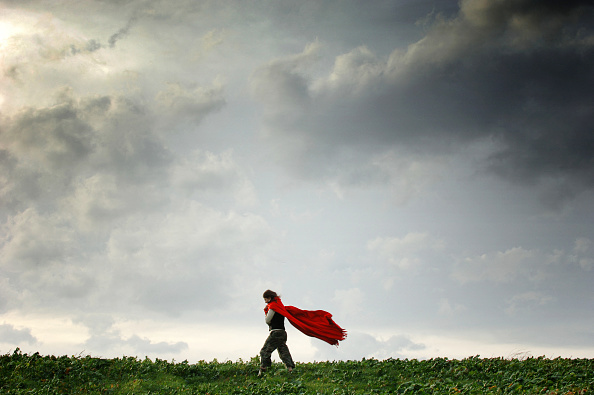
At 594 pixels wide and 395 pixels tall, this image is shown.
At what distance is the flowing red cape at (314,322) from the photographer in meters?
21.2

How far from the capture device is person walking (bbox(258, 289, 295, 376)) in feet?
67.1

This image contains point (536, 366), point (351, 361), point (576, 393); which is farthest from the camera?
point (351, 361)

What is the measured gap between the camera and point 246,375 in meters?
20.8

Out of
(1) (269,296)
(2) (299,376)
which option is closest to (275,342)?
(2) (299,376)

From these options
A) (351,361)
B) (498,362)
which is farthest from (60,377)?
(498,362)

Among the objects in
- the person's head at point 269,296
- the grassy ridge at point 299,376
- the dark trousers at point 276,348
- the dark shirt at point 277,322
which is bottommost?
the grassy ridge at point 299,376

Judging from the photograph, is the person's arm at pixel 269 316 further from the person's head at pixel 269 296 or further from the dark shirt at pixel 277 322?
the person's head at pixel 269 296

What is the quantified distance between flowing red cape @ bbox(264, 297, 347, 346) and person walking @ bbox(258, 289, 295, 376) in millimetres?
294

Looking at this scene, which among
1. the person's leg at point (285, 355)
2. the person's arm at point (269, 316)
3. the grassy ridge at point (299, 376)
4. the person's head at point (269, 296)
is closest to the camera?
the grassy ridge at point (299, 376)

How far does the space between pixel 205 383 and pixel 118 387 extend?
132 inches

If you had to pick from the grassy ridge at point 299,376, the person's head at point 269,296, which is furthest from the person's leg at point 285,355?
the person's head at point 269,296

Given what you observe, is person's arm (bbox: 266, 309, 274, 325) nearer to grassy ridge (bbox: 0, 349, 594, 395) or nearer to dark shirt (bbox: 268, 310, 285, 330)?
dark shirt (bbox: 268, 310, 285, 330)

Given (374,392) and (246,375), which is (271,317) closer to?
(246,375)

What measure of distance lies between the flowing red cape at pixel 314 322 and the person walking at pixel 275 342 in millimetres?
294
